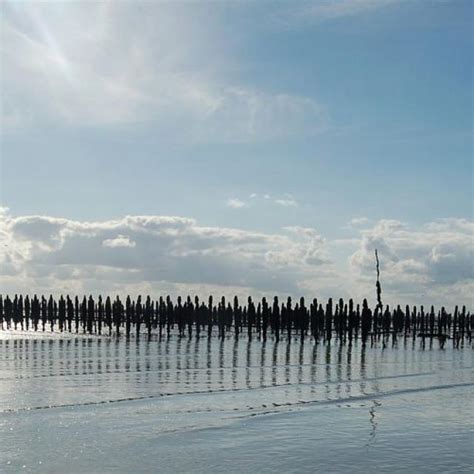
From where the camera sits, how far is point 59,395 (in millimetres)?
21984

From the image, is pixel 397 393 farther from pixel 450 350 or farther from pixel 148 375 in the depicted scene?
pixel 450 350

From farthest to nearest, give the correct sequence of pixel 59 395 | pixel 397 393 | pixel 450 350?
pixel 450 350 < pixel 397 393 < pixel 59 395

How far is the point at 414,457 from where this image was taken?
14062mm

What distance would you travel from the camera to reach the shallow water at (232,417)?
13750 mm

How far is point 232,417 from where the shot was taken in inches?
722

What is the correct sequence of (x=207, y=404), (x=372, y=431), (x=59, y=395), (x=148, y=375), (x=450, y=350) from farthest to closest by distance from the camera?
(x=450, y=350), (x=148, y=375), (x=59, y=395), (x=207, y=404), (x=372, y=431)

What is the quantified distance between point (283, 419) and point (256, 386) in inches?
276

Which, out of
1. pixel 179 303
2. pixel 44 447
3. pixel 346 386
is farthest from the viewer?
pixel 179 303

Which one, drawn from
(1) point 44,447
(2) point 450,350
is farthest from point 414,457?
(2) point 450,350

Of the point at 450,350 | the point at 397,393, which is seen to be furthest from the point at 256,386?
the point at 450,350

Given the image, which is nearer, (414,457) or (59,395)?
(414,457)

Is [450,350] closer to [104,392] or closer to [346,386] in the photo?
[346,386]

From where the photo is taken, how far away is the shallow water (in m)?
13.8

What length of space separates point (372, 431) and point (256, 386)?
29.0ft
